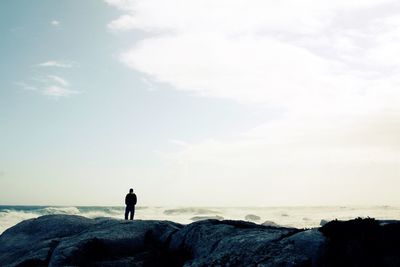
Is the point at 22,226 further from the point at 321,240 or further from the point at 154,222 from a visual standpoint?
the point at 321,240

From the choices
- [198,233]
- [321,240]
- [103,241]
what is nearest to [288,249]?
[321,240]

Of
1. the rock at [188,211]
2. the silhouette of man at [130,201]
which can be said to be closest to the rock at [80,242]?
the silhouette of man at [130,201]

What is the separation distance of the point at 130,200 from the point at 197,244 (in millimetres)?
13891

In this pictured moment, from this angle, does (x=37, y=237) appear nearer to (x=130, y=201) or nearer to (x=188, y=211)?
(x=130, y=201)

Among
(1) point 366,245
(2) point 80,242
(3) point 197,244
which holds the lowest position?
(2) point 80,242

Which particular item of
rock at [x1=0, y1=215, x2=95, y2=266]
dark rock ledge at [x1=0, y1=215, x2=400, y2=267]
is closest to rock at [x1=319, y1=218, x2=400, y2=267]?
dark rock ledge at [x1=0, y1=215, x2=400, y2=267]

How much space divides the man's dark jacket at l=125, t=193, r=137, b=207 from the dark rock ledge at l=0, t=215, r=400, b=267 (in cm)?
409

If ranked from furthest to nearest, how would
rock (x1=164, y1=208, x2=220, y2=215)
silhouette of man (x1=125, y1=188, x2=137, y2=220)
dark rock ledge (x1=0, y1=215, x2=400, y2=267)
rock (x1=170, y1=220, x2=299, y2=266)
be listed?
1. rock (x1=164, y1=208, x2=220, y2=215)
2. silhouette of man (x1=125, y1=188, x2=137, y2=220)
3. rock (x1=170, y1=220, x2=299, y2=266)
4. dark rock ledge (x1=0, y1=215, x2=400, y2=267)

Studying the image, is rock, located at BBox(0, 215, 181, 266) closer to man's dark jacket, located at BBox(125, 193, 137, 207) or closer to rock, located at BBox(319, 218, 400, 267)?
man's dark jacket, located at BBox(125, 193, 137, 207)

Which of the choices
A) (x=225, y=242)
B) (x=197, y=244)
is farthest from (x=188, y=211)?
(x=225, y=242)

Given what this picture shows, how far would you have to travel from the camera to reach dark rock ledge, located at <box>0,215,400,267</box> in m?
13.0

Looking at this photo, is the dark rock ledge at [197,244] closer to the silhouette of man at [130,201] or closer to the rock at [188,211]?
the silhouette of man at [130,201]

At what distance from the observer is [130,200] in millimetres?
31406

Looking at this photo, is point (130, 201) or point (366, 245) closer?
point (366, 245)
